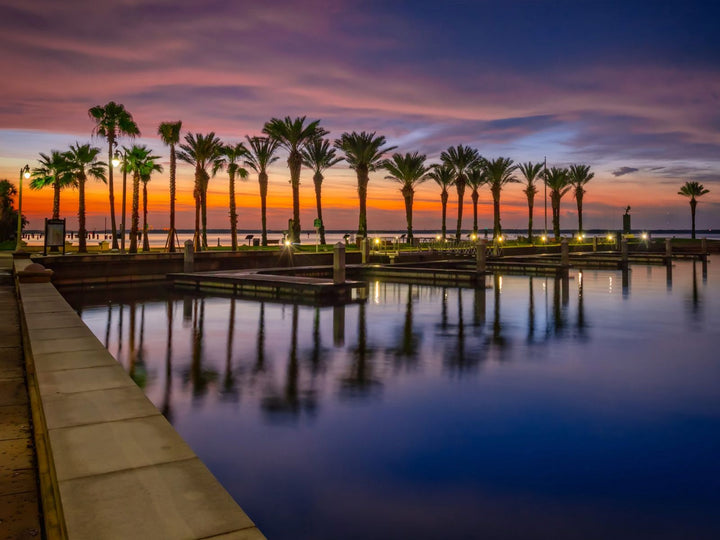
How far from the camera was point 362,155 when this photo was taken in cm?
4978

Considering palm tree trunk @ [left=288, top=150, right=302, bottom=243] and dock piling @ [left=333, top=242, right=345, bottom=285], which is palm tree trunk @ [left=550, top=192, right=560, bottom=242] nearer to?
palm tree trunk @ [left=288, top=150, right=302, bottom=243]

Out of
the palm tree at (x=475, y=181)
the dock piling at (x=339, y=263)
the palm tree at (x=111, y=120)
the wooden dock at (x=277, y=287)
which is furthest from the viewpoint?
the palm tree at (x=475, y=181)

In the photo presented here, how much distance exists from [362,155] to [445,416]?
142ft

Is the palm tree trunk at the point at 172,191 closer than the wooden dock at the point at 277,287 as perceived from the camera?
No

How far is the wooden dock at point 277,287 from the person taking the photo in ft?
70.4

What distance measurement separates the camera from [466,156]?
59.8 metres

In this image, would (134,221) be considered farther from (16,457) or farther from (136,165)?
(16,457)

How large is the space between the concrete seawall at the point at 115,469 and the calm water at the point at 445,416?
148 cm

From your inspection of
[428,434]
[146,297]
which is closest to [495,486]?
[428,434]

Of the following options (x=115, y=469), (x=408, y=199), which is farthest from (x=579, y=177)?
(x=115, y=469)

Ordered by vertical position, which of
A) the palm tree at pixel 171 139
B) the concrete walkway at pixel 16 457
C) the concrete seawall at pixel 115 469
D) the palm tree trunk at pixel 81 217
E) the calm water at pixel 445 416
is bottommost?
the calm water at pixel 445 416

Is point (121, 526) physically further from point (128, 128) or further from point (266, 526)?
point (128, 128)

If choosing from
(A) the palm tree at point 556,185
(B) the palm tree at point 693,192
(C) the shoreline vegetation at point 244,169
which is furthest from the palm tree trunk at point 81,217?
(B) the palm tree at point 693,192

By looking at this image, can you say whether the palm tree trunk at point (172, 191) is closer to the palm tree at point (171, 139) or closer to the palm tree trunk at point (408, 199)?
the palm tree at point (171, 139)
